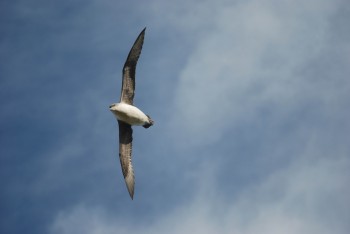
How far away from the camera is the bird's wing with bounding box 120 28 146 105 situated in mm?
29812

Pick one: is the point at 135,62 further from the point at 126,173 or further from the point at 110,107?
the point at 126,173

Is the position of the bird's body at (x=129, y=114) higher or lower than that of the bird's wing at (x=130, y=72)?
lower

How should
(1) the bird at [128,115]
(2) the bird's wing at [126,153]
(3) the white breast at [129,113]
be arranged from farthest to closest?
(2) the bird's wing at [126,153], (1) the bird at [128,115], (3) the white breast at [129,113]

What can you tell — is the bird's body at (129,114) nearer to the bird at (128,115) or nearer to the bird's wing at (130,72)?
the bird at (128,115)

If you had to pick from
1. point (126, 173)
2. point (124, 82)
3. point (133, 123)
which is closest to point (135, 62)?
point (124, 82)

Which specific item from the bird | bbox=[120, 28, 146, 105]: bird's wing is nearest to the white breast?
the bird

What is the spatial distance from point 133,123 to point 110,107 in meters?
1.46

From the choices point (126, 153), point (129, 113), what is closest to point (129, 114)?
point (129, 113)

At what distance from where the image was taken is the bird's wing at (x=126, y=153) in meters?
30.5

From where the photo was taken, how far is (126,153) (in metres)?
30.9

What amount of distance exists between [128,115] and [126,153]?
2.45m

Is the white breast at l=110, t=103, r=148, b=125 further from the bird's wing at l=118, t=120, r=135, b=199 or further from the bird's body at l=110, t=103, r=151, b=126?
the bird's wing at l=118, t=120, r=135, b=199

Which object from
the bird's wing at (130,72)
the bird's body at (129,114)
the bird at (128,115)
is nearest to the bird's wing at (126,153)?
the bird at (128,115)

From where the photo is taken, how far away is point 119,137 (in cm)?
3064
